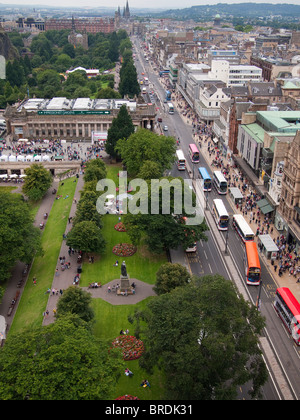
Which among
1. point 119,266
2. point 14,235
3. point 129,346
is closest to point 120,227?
point 119,266

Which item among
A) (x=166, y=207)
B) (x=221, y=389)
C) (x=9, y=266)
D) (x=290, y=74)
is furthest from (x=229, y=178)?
(x=290, y=74)

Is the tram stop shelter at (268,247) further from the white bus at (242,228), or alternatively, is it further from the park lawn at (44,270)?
the park lawn at (44,270)

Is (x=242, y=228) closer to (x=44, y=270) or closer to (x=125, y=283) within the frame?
(x=125, y=283)

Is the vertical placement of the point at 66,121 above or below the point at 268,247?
above

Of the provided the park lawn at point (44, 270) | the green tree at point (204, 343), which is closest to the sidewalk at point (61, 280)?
the park lawn at point (44, 270)

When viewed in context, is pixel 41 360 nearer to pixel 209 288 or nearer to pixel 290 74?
pixel 209 288

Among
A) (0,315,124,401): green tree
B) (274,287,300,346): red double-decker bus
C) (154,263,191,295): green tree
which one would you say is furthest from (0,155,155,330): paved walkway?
(0,315,124,401): green tree

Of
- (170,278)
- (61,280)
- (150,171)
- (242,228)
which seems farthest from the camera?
(150,171)

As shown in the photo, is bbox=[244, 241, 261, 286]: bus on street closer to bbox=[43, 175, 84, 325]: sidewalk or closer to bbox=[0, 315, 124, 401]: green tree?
bbox=[43, 175, 84, 325]: sidewalk
